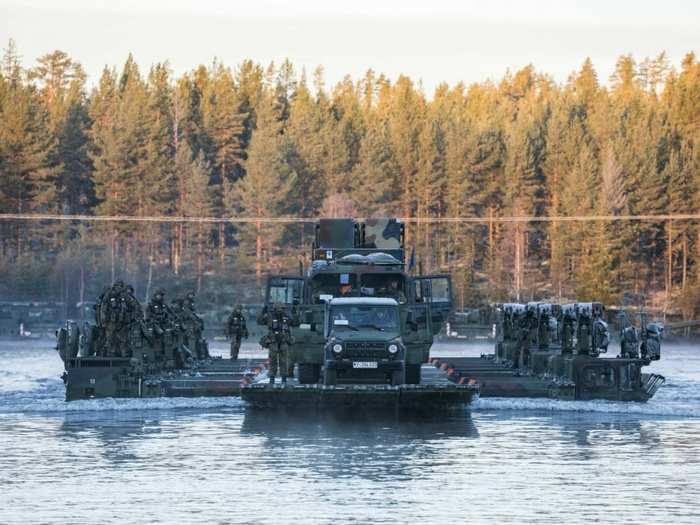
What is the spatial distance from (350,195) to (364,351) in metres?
121

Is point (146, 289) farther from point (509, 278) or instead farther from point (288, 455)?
point (288, 455)

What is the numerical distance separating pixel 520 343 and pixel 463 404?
14.1 meters

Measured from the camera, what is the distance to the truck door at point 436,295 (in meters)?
41.2

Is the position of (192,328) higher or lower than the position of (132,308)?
lower

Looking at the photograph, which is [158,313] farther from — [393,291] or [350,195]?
[350,195]

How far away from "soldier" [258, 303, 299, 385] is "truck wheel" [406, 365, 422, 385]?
2633mm

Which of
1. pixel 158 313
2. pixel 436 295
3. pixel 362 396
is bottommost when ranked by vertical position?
pixel 362 396

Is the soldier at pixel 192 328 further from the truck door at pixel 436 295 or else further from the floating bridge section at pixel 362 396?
the floating bridge section at pixel 362 396

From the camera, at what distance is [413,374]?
130ft

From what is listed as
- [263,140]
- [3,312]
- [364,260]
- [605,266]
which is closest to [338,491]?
[364,260]

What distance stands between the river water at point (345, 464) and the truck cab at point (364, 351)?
3.05 ft

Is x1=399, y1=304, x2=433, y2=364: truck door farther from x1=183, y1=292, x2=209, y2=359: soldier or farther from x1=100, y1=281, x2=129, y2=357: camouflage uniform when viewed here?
x1=183, y1=292, x2=209, y2=359: soldier

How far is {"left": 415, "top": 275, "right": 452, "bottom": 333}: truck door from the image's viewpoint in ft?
135

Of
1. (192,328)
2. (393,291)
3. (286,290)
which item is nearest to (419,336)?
(393,291)
